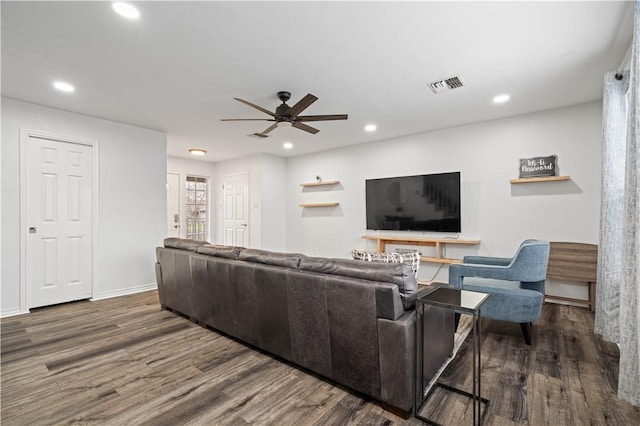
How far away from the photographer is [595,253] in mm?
3521

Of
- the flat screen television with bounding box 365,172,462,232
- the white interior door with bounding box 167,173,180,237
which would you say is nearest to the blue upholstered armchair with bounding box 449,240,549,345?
the flat screen television with bounding box 365,172,462,232

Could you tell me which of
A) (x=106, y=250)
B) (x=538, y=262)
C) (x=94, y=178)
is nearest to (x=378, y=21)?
(x=538, y=262)

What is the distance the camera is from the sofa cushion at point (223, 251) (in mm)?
2733

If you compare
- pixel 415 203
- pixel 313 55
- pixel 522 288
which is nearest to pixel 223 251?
pixel 313 55

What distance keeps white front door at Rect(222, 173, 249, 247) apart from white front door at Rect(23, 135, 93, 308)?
306 cm

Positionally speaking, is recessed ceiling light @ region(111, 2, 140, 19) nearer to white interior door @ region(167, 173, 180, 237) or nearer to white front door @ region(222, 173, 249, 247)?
white front door @ region(222, 173, 249, 247)

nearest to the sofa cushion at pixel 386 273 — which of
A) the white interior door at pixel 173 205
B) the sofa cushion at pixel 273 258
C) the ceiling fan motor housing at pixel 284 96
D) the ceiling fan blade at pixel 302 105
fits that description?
the sofa cushion at pixel 273 258

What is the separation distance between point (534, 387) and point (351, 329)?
1.36 m

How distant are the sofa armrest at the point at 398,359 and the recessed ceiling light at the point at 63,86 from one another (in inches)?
155

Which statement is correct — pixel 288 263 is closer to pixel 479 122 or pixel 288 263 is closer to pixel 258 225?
pixel 479 122

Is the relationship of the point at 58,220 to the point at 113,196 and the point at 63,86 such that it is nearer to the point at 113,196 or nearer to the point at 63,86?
the point at 113,196

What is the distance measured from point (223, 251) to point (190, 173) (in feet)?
16.4

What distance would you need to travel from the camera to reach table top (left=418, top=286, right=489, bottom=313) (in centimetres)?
158

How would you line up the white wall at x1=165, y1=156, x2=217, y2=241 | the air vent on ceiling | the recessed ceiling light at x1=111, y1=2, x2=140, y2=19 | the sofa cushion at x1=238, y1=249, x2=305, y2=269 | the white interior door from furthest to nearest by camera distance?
the white wall at x1=165, y1=156, x2=217, y2=241, the white interior door, the air vent on ceiling, the sofa cushion at x1=238, y1=249, x2=305, y2=269, the recessed ceiling light at x1=111, y1=2, x2=140, y2=19
